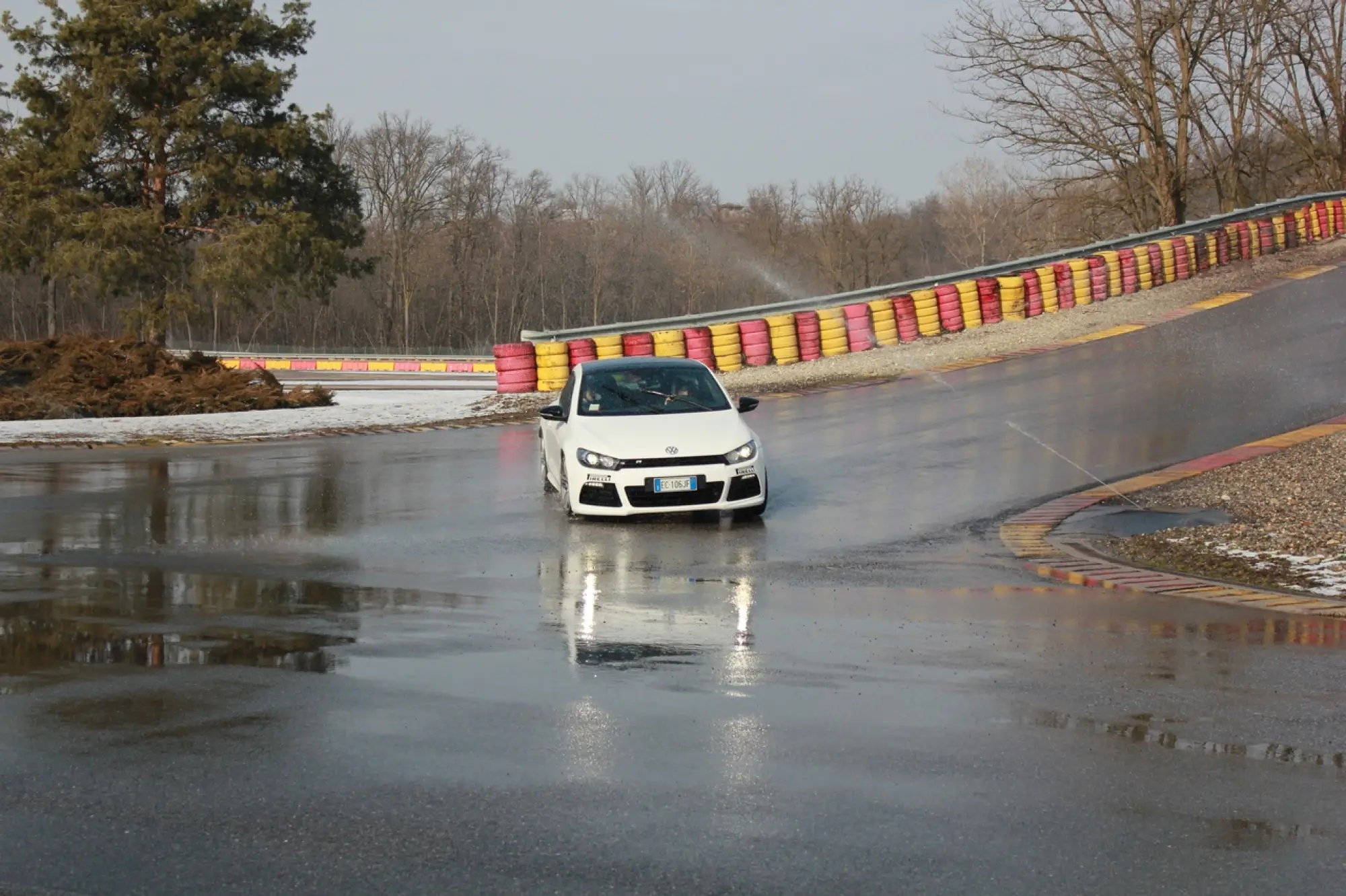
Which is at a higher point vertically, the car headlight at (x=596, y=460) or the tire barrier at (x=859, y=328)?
the tire barrier at (x=859, y=328)

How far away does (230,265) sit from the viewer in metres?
48.0

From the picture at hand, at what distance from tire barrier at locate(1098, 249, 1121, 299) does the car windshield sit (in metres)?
22.1

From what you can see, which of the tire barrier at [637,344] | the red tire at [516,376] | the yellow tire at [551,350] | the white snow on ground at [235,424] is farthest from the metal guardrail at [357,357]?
the white snow on ground at [235,424]

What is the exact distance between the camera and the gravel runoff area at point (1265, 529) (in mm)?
10250

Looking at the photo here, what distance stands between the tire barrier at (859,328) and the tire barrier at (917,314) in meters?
0.02

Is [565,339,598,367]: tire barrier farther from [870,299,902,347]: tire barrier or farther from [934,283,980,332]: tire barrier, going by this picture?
[934,283,980,332]: tire barrier

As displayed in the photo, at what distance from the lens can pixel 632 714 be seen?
20.6 ft

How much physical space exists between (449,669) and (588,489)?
623 centimetres

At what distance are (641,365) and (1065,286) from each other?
21.2 metres

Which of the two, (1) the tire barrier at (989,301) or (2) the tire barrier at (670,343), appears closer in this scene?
(2) the tire barrier at (670,343)

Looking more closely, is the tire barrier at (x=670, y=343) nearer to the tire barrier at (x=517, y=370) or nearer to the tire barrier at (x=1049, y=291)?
the tire barrier at (x=517, y=370)

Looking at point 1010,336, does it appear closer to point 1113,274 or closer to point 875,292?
point 875,292

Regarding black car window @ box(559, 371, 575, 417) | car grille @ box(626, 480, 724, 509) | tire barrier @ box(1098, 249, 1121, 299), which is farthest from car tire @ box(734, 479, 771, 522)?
tire barrier @ box(1098, 249, 1121, 299)

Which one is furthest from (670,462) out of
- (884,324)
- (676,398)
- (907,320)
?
(907,320)
